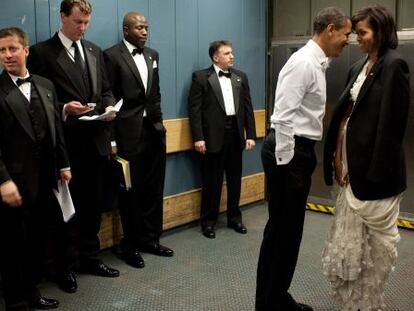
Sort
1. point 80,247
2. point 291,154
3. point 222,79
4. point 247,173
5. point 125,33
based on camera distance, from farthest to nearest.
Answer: point 247,173
point 222,79
point 125,33
point 80,247
point 291,154

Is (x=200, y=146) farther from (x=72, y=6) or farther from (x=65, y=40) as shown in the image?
(x=72, y=6)

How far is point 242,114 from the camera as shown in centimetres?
459

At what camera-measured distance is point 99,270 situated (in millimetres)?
3564

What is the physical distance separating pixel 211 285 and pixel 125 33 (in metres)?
1.95

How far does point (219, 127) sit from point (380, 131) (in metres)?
2.11

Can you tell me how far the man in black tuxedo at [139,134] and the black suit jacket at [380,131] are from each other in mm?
1705

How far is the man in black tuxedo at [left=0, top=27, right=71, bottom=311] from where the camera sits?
2.75 meters

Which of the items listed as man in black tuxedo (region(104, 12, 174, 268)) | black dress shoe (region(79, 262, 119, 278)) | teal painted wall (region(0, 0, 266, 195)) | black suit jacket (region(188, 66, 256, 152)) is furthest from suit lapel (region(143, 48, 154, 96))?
black dress shoe (region(79, 262, 119, 278))

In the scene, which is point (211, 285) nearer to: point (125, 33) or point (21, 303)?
point (21, 303)

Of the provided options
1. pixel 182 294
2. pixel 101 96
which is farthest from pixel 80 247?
pixel 101 96

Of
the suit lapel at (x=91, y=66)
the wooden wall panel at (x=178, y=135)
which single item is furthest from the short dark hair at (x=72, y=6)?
the wooden wall panel at (x=178, y=135)

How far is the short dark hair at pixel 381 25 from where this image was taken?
2.51 m

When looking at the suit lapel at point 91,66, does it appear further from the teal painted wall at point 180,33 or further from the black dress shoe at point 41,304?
the black dress shoe at point 41,304

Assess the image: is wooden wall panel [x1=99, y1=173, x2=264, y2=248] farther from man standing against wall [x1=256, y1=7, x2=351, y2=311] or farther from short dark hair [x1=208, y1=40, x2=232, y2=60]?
man standing against wall [x1=256, y1=7, x2=351, y2=311]
